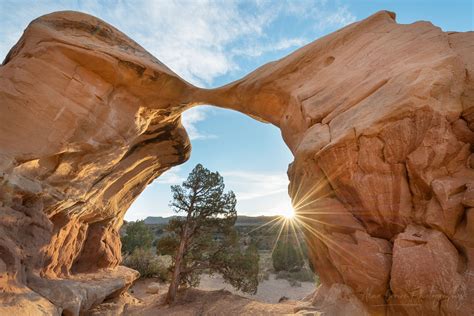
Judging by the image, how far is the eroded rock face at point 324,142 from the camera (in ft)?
16.9

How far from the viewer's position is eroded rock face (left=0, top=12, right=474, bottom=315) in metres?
5.14

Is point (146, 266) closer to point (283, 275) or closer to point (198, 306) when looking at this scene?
point (198, 306)

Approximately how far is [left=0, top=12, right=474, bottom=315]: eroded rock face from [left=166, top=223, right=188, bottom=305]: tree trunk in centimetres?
417

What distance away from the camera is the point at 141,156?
1380cm

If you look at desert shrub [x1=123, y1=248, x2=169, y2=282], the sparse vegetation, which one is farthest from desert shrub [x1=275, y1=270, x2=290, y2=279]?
the sparse vegetation

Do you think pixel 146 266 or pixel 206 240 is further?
pixel 146 266

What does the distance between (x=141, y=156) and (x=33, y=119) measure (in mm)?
5863

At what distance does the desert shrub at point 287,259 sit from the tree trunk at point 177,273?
15132 mm

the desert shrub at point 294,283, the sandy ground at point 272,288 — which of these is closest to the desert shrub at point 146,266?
the sandy ground at point 272,288

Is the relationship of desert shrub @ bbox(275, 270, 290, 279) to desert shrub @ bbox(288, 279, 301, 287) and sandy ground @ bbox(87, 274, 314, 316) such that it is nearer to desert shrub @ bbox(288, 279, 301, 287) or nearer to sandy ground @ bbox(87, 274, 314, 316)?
desert shrub @ bbox(288, 279, 301, 287)

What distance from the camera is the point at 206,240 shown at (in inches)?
601

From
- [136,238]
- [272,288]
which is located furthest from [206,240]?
[136,238]

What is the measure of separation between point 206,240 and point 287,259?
48.7 ft

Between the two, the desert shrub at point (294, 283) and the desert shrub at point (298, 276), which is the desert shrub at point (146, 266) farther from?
the desert shrub at point (298, 276)
